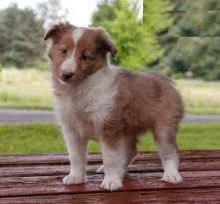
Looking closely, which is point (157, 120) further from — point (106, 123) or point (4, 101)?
point (4, 101)

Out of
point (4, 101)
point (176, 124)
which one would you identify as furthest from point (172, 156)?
point (4, 101)

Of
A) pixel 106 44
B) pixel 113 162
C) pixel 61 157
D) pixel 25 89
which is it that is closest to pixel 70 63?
pixel 106 44

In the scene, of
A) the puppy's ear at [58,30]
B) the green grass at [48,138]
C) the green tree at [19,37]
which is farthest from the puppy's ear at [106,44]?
the green grass at [48,138]

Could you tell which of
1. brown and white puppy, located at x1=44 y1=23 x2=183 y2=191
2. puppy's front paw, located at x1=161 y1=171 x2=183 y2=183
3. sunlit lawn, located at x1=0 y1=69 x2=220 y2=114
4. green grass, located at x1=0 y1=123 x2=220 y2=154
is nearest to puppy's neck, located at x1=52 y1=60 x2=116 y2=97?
brown and white puppy, located at x1=44 y1=23 x2=183 y2=191

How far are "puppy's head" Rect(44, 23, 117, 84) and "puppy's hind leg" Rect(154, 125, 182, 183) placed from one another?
12.6 inches

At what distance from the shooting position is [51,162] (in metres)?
2.26

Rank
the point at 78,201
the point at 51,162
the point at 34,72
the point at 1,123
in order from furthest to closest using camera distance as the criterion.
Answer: the point at 1,123, the point at 34,72, the point at 51,162, the point at 78,201

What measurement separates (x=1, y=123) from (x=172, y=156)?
279 cm

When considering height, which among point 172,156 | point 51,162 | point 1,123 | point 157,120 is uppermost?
point 157,120

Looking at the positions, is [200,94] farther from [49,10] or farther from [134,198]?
[134,198]

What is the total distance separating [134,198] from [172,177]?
256 mm

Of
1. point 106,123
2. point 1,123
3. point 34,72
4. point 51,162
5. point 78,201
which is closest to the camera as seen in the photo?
point 78,201

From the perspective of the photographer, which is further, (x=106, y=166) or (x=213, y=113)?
(x=213, y=113)

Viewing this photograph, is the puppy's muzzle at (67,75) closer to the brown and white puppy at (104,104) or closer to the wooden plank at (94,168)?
the brown and white puppy at (104,104)
